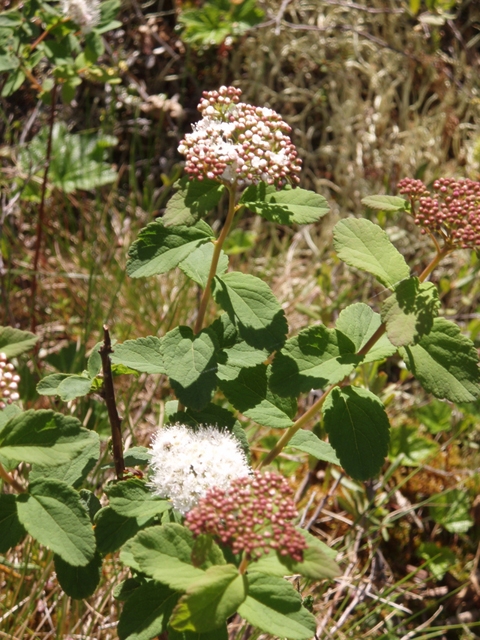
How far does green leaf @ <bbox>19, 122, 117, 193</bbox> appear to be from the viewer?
3510 millimetres

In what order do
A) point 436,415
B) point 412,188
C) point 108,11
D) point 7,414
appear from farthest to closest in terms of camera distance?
point 436,415
point 108,11
point 7,414
point 412,188

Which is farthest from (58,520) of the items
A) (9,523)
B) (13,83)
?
(13,83)

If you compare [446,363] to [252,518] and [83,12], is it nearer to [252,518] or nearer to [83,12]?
[252,518]

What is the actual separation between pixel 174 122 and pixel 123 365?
267 cm

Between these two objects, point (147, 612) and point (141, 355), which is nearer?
point (147, 612)

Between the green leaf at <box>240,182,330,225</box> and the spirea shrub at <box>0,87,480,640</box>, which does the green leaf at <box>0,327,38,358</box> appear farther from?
the green leaf at <box>240,182,330,225</box>

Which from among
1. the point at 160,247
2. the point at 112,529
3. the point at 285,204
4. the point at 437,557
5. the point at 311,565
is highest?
the point at 285,204

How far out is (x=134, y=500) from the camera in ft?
4.79

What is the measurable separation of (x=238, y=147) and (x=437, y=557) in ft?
6.30

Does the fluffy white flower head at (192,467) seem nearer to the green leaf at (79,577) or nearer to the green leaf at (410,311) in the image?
the green leaf at (79,577)

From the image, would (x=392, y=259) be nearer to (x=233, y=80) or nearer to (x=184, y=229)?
(x=184, y=229)

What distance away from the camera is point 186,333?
5.09 feet

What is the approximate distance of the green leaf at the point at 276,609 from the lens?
120cm

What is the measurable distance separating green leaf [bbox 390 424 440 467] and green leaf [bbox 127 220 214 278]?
5.09ft
